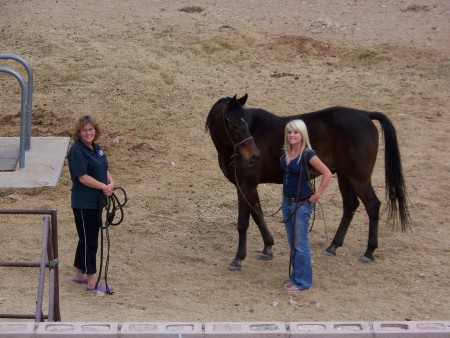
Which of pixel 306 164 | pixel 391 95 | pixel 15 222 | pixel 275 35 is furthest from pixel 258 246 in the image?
pixel 275 35

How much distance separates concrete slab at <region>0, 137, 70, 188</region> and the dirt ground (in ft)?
0.40

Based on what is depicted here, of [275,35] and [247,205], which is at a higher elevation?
[275,35]

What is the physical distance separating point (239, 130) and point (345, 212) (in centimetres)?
152

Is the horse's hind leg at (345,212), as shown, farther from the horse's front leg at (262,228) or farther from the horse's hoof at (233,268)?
the horse's hoof at (233,268)

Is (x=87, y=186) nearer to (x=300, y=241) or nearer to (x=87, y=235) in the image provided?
(x=87, y=235)

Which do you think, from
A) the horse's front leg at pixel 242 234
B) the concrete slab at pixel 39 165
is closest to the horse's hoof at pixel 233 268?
the horse's front leg at pixel 242 234

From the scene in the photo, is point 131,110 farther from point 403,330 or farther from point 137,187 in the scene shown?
point 403,330

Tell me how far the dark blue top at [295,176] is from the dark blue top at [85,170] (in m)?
1.45

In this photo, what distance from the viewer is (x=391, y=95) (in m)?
12.5

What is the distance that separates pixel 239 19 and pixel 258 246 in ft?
26.9

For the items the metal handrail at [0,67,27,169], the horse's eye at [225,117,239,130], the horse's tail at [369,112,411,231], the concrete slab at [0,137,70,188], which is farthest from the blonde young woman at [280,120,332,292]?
the metal handrail at [0,67,27,169]

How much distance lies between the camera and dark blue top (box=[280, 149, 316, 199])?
6.71m

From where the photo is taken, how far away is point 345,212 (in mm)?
8008

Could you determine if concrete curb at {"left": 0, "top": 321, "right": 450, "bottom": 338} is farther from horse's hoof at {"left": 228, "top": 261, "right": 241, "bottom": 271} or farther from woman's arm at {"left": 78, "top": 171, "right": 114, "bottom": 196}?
horse's hoof at {"left": 228, "top": 261, "right": 241, "bottom": 271}
